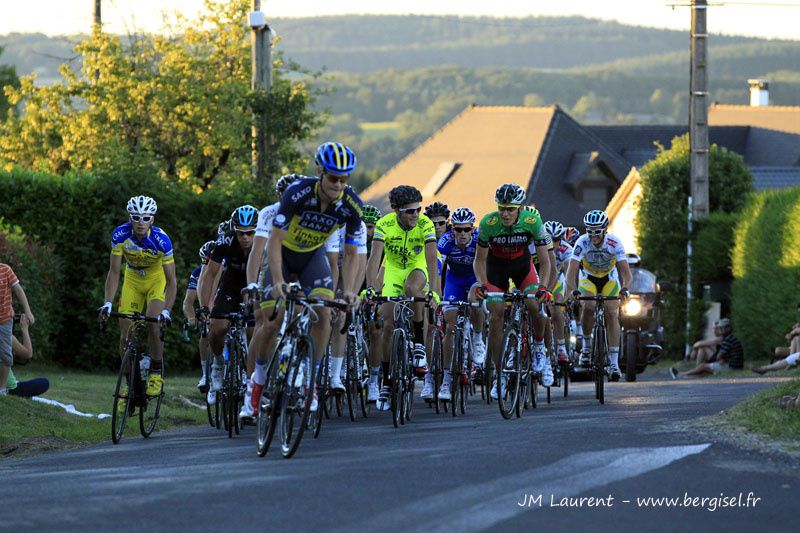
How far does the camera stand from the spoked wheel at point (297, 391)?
12.0 metres

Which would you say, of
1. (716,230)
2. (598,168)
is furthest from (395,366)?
(598,168)

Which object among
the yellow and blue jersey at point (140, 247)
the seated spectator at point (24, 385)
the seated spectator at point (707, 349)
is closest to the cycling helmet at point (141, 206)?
the yellow and blue jersey at point (140, 247)

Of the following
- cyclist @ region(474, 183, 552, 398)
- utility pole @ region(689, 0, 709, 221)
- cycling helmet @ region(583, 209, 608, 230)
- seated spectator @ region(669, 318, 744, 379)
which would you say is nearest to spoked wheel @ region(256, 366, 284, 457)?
cyclist @ region(474, 183, 552, 398)

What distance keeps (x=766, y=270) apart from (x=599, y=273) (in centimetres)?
1460

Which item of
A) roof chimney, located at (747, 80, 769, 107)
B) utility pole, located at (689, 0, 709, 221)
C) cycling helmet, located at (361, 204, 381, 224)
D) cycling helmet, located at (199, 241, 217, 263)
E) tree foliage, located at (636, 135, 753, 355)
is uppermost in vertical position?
roof chimney, located at (747, 80, 769, 107)

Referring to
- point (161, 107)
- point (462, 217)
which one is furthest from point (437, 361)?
point (161, 107)

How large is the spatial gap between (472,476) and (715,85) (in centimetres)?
18162

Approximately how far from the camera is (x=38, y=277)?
25.9 meters

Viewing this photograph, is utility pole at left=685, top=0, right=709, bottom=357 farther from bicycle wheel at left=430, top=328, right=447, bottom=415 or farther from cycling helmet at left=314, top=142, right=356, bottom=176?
cycling helmet at left=314, top=142, right=356, bottom=176

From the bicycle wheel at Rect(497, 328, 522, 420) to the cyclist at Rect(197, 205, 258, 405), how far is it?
253cm

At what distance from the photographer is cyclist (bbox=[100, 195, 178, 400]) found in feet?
51.6

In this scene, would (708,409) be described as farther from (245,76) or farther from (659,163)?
(245,76)

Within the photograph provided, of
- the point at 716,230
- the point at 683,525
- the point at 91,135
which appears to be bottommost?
the point at 683,525

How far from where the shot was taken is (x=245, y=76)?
5228 cm
